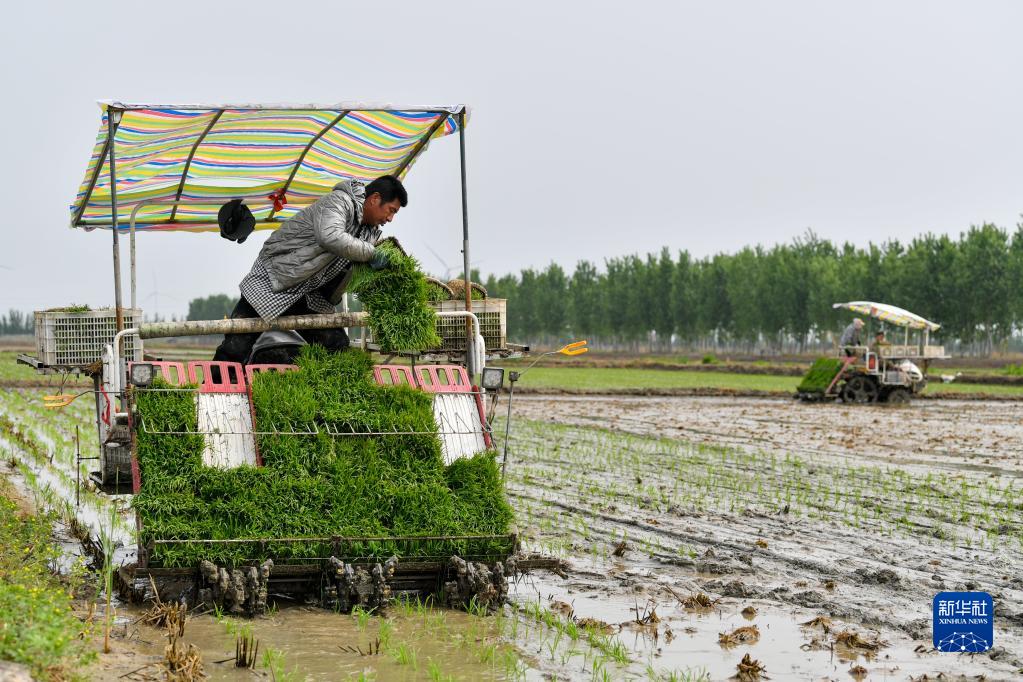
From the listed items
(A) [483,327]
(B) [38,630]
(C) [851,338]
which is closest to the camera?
(B) [38,630]

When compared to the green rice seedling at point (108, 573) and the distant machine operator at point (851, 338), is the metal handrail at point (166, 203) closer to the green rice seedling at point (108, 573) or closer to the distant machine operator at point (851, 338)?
the green rice seedling at point (108, 573)

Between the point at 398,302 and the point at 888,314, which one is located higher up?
the point at 888,314

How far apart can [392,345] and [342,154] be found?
1988 mm

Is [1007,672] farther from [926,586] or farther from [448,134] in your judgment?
[448,134]

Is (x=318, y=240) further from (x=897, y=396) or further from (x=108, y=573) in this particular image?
(x=897, y=396)

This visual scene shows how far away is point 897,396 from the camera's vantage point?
86.9 ft

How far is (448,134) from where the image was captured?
735 centimetres

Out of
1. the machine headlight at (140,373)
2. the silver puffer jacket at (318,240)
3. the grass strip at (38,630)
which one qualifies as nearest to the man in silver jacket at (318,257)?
the silver puffer jacket at (318,240)

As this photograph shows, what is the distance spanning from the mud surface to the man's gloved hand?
2.11 metres

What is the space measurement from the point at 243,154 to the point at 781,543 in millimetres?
4692

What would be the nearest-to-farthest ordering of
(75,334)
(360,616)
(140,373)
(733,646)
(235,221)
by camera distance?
(733,646) → (360,616) → (140,373) → (75,334) → (235,221)

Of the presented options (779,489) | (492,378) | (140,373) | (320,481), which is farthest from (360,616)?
(779,489)

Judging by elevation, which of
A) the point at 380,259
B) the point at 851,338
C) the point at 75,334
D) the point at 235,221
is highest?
the point at 235,221

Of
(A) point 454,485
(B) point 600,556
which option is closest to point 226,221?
(A) point 454,485
